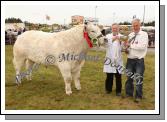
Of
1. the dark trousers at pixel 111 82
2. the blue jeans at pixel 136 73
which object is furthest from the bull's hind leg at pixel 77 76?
the blue jeans at pixel 136 73

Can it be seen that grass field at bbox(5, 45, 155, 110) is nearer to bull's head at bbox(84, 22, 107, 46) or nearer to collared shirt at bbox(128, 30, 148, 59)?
bull's head at bbox(84, 22, 107, 46)

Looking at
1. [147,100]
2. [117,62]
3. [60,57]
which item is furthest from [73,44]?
[147,100]

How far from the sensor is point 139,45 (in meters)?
7.22

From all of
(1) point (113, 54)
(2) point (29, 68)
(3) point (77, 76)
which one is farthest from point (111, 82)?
(2) point (29, 68)

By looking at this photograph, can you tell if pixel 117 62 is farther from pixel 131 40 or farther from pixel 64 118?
pixel 64 118

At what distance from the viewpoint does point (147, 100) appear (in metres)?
7.82

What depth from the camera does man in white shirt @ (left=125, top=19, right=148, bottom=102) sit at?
7238 mm

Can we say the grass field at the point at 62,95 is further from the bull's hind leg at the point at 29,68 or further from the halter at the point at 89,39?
the halter at the point at 89,39

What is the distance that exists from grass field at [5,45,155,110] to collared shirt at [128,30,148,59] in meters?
1.17

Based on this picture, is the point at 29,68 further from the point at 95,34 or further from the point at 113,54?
the point at 113,54

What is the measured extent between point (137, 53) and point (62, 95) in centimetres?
217

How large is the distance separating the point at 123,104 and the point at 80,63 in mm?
1523

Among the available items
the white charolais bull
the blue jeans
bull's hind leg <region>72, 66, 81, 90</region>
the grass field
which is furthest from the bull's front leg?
the blue jeans

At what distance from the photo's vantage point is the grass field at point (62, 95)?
24.1ft
